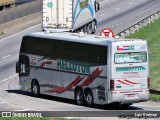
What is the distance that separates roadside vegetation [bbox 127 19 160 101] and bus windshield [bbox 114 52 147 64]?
9.88 feet

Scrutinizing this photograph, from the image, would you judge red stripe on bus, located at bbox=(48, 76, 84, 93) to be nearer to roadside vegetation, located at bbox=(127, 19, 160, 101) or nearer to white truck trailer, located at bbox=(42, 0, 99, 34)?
roadside vegetation, located at bbox=(127, 19, 160, 101)

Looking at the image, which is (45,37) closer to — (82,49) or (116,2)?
(82,49)

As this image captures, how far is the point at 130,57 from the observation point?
34.4m

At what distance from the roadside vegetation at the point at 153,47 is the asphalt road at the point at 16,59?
14.5ft

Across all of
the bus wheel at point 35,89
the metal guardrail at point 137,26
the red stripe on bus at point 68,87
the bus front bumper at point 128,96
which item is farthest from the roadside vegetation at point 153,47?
the bus wheel at point 35,89

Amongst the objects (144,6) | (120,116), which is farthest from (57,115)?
(144,6)

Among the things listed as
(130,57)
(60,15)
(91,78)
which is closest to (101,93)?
(91,78)

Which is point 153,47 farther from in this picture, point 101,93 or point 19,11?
point 19,11

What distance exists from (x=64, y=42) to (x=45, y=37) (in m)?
2.02

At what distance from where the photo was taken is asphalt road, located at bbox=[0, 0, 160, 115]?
35.3m

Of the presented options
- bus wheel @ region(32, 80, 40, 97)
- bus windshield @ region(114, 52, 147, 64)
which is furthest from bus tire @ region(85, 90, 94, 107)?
bus wheel @ region(32, 80, 40, 97)

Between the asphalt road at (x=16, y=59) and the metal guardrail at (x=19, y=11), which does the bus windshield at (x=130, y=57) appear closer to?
the asphalt road at (x=16, y=59)

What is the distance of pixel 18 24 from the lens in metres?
71.6

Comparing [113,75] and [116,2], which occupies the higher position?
[116,2]
